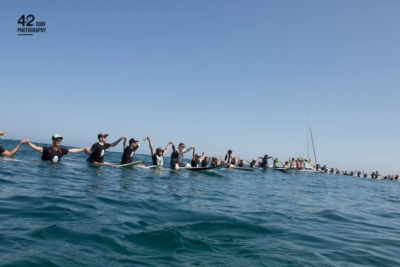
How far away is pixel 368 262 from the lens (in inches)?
190

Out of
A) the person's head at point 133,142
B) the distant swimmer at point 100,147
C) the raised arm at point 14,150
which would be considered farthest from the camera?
the person's head at point 133,142

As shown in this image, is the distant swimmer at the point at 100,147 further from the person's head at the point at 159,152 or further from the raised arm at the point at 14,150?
the raised arm at the point at 14,150

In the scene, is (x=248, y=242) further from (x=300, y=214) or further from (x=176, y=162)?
(x=176, y=162)

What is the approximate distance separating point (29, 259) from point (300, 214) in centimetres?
702

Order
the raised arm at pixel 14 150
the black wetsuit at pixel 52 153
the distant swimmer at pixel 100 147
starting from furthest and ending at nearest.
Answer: the distant swimmer at pixel 100 147 < the black wetsuit at pixel 52 153 < the raised arm at pixel 14 150

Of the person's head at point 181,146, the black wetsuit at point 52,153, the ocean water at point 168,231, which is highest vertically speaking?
the person's head at point 181,146

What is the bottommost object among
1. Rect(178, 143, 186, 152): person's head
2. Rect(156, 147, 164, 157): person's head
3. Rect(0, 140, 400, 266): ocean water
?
Rect(0, 140, 400, 266): ocean water

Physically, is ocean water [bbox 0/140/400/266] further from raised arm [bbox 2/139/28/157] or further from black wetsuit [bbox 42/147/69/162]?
black wetsuit [bbox 42/147/69/162]

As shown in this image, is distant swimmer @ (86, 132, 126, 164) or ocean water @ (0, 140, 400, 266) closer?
ocean water @ (0, 140, 400, 266)

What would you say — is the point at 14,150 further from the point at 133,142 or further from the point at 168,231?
the point at 168,231

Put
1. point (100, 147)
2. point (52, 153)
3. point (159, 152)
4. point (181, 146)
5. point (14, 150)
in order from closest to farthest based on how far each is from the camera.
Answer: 1. point (14, 150)
2. point (52, 153)
3. point (100, 147)
4. point (159, 152)
5. point (181, 146)

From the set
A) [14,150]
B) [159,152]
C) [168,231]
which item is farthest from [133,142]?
[168,231]

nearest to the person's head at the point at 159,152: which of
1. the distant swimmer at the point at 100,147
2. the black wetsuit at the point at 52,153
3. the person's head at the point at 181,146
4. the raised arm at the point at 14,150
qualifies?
the person's head at the point at 181,146

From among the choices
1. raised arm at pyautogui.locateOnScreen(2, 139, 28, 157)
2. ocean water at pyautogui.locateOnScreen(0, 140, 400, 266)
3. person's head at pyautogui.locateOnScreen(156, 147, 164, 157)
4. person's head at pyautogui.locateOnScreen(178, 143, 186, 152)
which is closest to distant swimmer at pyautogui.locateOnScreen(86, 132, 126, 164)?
person's head at pyautogui.locateOnScreen(156, 147, 164, 157)
